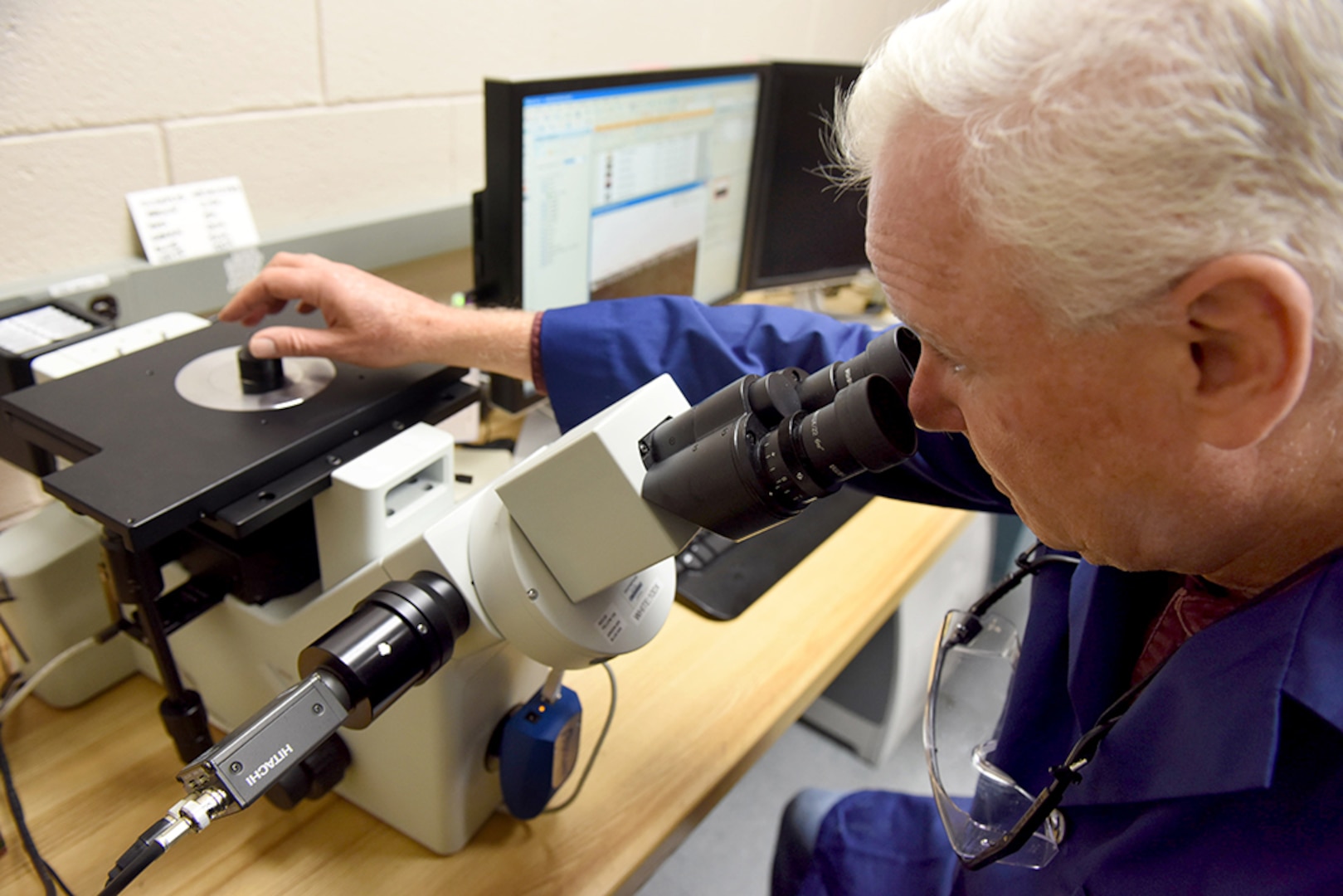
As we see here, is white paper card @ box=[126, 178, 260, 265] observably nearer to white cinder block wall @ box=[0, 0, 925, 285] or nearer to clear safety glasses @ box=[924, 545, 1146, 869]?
white cinder block wall @ box=[0, 0, 925, 285]

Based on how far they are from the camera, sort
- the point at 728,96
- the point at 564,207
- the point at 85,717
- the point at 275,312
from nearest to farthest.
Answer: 1. the point at 85,717
2. the point at 275,312
3. the point at 564,207
4. the point at 728,96

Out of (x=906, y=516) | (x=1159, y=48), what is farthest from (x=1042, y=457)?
(x=906, y=516)

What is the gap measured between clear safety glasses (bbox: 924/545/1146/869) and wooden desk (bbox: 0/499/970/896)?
158 millimetres

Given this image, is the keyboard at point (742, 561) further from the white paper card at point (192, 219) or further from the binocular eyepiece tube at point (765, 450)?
the white paper card at point (192, 219)

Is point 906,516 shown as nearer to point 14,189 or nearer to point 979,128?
point 979,128

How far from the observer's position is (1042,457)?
57 cm

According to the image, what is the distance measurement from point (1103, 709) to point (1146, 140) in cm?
53

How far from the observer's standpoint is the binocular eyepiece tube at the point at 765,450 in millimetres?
548

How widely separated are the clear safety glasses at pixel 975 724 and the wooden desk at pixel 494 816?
0.52 feet

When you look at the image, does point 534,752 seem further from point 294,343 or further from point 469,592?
point 294,343

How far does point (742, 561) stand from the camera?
3.81 ft

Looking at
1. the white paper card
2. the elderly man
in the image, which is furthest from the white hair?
the white paper card

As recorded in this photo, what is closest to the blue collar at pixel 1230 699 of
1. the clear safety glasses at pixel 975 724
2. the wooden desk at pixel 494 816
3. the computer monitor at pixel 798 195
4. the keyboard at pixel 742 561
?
the clear safety glasses at pixel 975 724

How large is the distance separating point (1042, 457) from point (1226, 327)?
0.14 m
